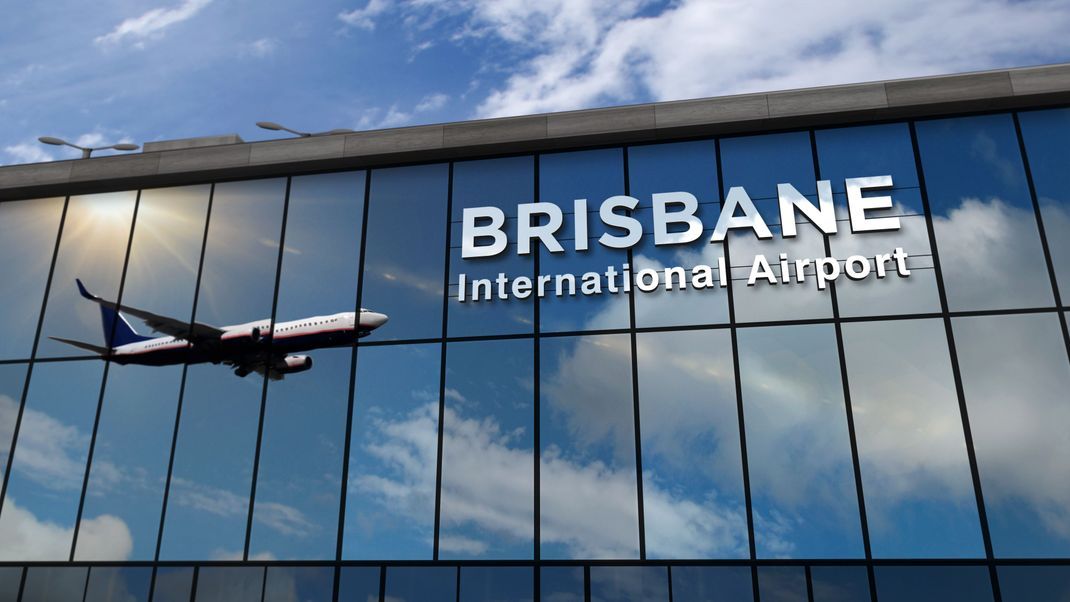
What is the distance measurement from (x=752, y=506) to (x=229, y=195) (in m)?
14.7

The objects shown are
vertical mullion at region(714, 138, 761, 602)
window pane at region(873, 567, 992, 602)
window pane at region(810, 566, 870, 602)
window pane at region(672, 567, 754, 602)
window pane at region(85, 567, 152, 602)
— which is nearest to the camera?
window pane at region(873, 567, 992, 602)

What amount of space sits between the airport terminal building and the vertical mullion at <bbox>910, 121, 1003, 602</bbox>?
0.06 m

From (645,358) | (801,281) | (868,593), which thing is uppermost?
(801,281)

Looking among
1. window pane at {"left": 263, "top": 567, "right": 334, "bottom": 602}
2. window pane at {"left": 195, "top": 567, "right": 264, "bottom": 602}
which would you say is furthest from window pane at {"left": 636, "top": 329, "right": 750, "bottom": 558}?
window pane at {"left": 195, "top": 567, "right": 264, "bottom": 602}

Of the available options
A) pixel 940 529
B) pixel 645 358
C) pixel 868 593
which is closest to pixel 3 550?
pixel 645 358

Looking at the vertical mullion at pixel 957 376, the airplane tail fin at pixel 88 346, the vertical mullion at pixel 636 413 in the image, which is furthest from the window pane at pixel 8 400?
the vertical mullion at pixel 957 376

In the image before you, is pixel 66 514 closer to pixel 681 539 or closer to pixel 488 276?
pixel 488 276

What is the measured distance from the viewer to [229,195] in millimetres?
23000

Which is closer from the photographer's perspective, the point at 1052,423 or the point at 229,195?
the point at 1052,423

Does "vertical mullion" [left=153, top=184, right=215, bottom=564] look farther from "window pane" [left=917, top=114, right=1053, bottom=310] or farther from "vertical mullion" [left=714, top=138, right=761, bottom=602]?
"window pane" [left=917, top=114, right=1053, bottom=310]

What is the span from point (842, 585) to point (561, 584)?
17.4 feet

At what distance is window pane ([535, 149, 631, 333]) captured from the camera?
65.6ft

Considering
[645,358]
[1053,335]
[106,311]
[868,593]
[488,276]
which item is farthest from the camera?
[106,311]

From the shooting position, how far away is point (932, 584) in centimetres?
1677
